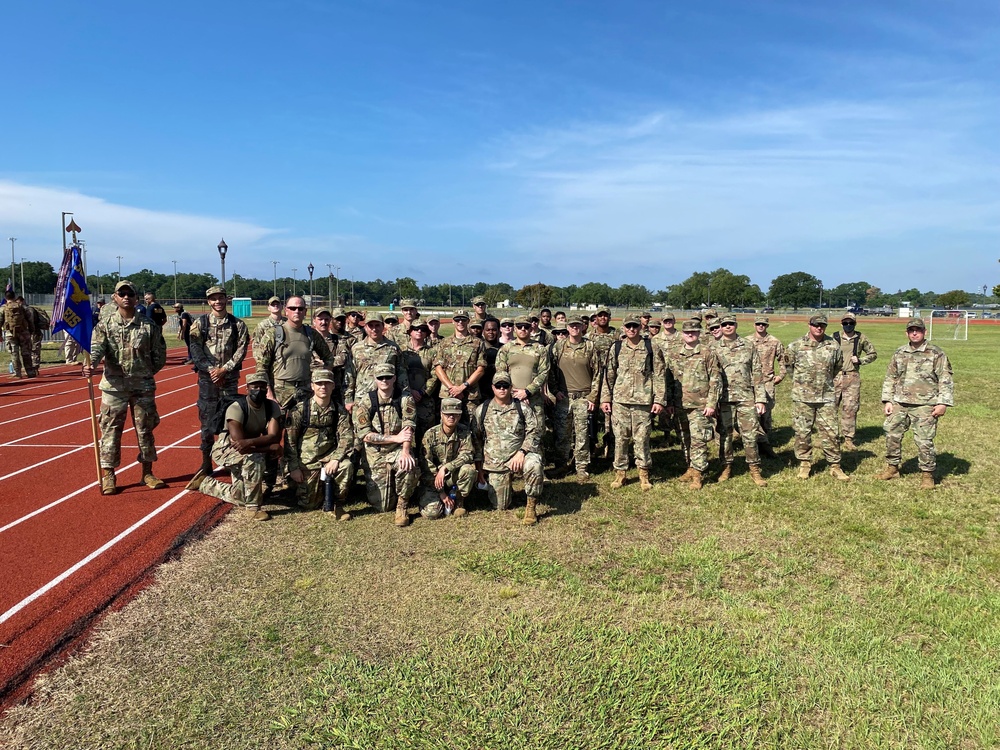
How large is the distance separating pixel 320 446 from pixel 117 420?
7.95ft

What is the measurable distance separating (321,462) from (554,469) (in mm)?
3103

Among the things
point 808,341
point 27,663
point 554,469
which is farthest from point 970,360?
point 27,663

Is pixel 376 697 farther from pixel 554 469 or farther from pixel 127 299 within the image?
pixel 127 299

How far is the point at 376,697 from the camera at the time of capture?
138 inches

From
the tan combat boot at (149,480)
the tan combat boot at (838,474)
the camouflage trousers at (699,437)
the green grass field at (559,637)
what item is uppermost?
the camouflage trousers at (699,437)

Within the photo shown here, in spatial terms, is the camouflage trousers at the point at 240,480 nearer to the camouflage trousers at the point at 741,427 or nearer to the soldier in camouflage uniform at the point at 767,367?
the camouflage trousers at the point at 741,427

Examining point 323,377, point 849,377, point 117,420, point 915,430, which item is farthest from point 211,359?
point 849,377

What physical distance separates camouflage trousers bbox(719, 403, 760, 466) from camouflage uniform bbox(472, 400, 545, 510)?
8.98 ft

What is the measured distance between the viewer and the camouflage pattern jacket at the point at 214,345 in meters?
7.44

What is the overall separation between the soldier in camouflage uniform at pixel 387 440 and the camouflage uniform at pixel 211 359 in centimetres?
194

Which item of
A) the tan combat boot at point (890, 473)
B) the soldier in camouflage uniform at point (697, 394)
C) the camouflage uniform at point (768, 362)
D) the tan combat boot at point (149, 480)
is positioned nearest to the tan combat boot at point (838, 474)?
the tan combat boot at point (890, 473)

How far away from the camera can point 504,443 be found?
6637 millimetres

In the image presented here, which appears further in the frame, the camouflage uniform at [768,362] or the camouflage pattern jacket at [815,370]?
the camouflage uniform at [768,362]

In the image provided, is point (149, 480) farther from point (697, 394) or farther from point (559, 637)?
point (697, 394)
